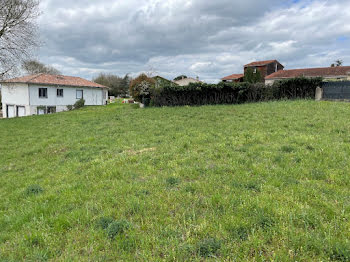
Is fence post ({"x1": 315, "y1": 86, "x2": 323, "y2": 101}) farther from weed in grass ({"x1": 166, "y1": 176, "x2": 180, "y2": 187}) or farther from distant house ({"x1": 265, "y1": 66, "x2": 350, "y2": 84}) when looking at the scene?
weed in grass ({"x1": 166, "y1": 176, "x2": 180, "y2": 187})

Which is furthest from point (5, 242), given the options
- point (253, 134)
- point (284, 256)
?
point (253, 134)

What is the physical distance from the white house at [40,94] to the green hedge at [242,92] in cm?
2018

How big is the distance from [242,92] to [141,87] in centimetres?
1027

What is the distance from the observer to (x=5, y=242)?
277cm

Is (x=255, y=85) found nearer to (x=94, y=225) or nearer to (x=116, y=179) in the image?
(x=116, y=179)

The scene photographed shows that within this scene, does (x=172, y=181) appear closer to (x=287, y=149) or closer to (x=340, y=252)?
(x=340, y=252)

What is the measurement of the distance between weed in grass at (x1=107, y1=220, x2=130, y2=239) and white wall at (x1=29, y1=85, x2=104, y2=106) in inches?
1247

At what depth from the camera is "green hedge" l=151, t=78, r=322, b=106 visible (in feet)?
56.5

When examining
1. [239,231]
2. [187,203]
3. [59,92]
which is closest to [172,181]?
[187,203]

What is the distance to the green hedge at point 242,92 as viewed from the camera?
1723 centimetres

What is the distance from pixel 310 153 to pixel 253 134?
2.30 meters

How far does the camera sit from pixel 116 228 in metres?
2.73

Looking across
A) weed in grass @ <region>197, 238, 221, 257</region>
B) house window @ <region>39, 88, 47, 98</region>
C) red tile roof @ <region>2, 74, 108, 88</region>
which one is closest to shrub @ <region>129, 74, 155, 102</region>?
red tile roof @ <region>2, 74, 108, 88</region>

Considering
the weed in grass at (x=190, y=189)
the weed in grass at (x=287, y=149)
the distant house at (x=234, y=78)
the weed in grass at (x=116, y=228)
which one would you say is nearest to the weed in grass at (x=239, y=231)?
the weed in grass at (x=190, y=189)
